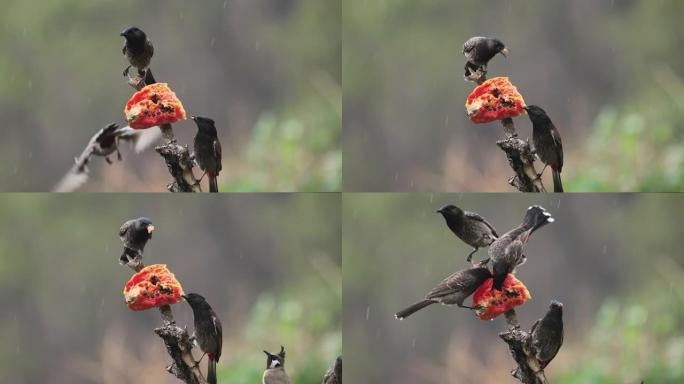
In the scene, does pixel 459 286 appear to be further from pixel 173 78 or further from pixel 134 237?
pixel 173 78

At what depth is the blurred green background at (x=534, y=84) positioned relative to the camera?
20.8ft

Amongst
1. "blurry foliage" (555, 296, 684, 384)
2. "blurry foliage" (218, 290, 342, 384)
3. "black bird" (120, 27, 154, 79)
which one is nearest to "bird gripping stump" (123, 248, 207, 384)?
"blurry foliage" (218, 290, 342, 384)

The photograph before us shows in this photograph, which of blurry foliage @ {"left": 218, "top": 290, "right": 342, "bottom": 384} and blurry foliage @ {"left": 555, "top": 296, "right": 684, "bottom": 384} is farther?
blurry foliage @ {"left": 218, "top": 290, "right": 342, "bottom": 384}

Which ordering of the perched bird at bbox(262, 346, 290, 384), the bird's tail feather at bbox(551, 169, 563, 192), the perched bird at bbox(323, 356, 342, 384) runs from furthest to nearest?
the perched bird at bbox(323, 356, 342, 384) → the perched bird at bbox(262, 346, 290, 384) → the bird's tail feather at bbox(551, 169, 563, 192)

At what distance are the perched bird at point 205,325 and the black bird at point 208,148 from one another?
0.59 metres

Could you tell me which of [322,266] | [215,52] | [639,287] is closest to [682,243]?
[639,287]

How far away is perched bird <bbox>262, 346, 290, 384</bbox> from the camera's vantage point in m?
6.44

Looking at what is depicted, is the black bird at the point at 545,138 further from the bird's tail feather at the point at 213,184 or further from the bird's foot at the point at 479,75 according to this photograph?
the bird's tail feather at the point at 213,184

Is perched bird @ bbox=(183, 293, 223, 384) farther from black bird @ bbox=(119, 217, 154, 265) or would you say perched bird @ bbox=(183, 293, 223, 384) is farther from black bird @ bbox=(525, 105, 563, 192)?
black bird @ bbox=(525, 105, 563, 192)

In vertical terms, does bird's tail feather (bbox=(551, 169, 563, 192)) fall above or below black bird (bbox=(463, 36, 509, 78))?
below

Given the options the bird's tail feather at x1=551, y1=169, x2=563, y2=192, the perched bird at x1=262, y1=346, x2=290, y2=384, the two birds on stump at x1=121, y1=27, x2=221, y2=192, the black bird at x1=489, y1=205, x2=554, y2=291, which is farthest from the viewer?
the perched bird at x1=262, y1=346, x2=290, y2=384

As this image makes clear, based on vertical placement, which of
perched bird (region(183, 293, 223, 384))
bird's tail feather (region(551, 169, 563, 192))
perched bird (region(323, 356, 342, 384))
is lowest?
perched bird (region(323, 356, 342, 384))

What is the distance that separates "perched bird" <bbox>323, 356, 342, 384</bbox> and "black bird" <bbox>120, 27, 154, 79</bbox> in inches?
72.3

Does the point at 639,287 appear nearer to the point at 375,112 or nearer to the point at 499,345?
the point at 499,345
